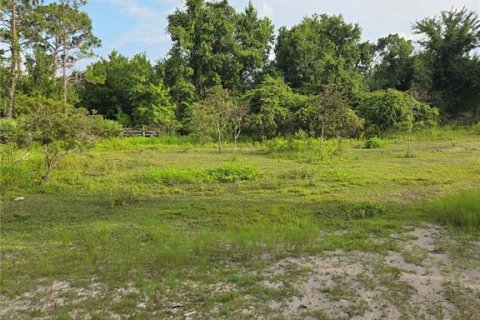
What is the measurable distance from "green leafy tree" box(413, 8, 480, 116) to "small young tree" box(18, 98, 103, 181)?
2437 cm

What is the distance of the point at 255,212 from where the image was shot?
6.73 metres

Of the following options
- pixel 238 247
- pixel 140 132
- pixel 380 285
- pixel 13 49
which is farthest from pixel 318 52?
pixel 380 285

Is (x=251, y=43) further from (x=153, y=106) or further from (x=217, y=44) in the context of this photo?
(x=153, y=106)

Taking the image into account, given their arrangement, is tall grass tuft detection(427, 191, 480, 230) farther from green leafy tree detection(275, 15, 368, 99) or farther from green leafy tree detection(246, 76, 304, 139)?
green leafy tree detection(275, 15, 368, 99)

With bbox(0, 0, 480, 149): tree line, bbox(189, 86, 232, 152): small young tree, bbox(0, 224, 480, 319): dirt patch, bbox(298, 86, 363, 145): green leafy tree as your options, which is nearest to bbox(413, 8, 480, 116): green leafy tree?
bbox(0, 0, 480, 149): tree line

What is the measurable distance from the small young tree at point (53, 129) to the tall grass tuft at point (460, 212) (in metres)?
7.65

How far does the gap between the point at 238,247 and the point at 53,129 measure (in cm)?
664

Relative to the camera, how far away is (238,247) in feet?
16.4

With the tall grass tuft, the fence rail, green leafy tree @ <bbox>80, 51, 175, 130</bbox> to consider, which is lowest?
the tall grass tuft

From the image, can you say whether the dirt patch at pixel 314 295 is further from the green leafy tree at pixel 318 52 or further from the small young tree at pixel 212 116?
the green leafy tree at pixel 318 52

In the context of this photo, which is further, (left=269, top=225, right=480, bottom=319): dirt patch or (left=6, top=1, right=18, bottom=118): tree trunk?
(left=6, top=1, right=18, bottom=118): tree trunk

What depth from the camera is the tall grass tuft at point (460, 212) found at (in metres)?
5.71

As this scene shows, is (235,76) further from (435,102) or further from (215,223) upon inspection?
(215,223)

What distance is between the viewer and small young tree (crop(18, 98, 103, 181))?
387 inches
